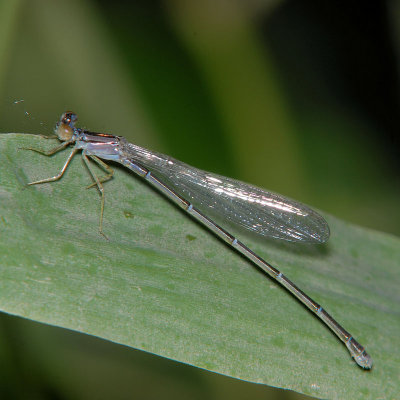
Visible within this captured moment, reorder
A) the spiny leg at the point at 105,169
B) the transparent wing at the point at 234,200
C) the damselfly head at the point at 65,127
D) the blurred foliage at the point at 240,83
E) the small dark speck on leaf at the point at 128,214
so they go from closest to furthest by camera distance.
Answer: the small dark speck on leaf at the point at 128,214, the spiny leg at the point at 105,169, the damselfly head at the point at 65,127, the transparent wing at the point at 234,200, the blurred foliage at the point at 240,83

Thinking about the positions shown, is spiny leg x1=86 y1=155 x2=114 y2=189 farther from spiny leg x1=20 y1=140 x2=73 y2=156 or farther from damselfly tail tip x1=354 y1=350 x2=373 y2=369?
damselfly tail tip x1=354 y1=350 x2=373 y2=369

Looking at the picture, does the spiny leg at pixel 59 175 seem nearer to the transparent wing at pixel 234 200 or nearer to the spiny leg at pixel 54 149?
the spiny leg at pixel 54 149

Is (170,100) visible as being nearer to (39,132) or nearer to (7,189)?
(39,132)

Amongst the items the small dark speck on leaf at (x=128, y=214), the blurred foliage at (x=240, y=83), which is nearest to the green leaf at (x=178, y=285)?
the small dark speck on leaf at (x=128, y=214)

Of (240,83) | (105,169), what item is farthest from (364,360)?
(240,83)

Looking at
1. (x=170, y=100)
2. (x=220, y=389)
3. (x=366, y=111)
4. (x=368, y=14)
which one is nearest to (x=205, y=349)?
(x=220, y=389)

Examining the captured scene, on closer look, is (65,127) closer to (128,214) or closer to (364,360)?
(128,214)
